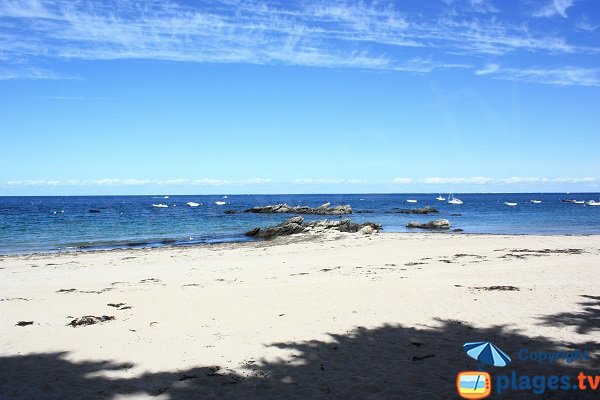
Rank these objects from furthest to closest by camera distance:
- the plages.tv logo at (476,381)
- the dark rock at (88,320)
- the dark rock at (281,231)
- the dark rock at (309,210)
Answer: the dark rock at (309,210)
the dark rock at (281,231)
the dark rock at (88,320)
the plages.tv logo at (476,381)

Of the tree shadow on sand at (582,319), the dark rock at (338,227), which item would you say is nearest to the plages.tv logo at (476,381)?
the tree shadow on sand at (582,319)

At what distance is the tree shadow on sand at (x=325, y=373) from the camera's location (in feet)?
21.8

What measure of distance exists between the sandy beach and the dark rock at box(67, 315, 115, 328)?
3.0 inches

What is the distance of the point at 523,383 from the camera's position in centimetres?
686

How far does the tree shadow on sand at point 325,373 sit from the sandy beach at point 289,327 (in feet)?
0.11

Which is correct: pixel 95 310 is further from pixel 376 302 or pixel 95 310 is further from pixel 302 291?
pixel 376 302

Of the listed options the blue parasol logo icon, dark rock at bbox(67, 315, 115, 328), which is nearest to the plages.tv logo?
the blue parasol logo icon

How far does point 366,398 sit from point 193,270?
14698 millimetres

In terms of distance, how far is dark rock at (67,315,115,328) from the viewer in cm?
1060

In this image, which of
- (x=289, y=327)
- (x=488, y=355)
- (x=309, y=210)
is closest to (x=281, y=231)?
(x=289, y=327)

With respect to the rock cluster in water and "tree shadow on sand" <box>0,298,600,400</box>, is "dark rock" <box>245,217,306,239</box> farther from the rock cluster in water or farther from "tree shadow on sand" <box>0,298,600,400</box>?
"tree shadow on sand" <box>0,298,600,400</box>

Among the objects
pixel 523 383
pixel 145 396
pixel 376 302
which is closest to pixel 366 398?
pixel 523 383

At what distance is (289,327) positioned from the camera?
10000 mm

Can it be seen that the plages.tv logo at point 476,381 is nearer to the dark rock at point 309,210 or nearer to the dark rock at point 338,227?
the dark rock at point 338,227
